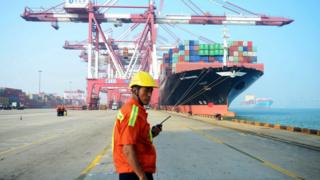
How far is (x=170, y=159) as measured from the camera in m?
10.0

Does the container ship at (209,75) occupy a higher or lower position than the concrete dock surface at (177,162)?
higher

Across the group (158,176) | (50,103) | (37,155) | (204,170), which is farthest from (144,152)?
(50,103)

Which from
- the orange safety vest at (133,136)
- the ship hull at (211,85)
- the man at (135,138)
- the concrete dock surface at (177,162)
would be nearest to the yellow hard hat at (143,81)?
the man at (135,138)

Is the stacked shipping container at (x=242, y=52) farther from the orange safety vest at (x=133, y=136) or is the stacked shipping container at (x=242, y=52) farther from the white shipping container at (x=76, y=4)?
the orange safety vest at (x=133, y=136)

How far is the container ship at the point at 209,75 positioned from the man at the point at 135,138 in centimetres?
4384

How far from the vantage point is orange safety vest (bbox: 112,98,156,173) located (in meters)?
3.29

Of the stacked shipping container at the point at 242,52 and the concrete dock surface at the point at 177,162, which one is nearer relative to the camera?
the concrete dock surface at the point at 177,162

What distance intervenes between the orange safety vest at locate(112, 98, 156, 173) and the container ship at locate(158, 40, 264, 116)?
43913 mm

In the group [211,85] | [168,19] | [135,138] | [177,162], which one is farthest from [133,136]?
[168,19]

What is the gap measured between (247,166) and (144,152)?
5.95 metres

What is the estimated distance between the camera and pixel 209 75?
50.6 metres

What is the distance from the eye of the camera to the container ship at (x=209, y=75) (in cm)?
5078

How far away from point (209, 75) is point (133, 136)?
4785cm

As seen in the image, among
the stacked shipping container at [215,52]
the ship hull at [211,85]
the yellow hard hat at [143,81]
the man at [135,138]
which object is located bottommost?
the man at [135,138]
